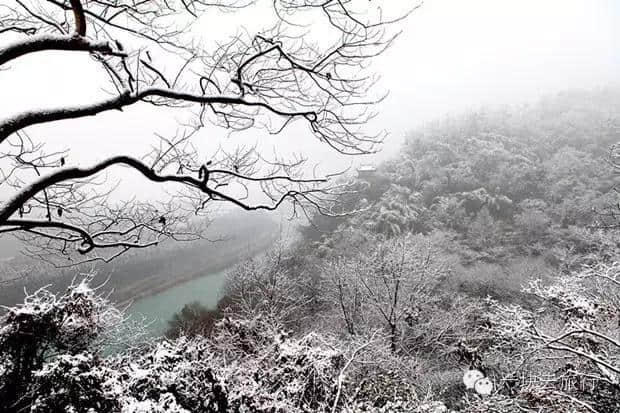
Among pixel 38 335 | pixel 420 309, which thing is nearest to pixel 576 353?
pixel 38 335

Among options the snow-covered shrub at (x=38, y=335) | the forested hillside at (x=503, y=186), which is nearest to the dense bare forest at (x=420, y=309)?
the snow-covered shrub at (x=38, y=335)

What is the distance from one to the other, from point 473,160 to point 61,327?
33.3m

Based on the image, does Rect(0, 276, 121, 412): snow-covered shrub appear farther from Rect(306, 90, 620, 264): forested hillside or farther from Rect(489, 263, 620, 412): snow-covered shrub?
Rect(306, 90, 620, 264): forested hillside

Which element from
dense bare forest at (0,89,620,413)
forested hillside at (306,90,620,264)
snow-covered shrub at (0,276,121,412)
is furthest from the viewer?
forested hillside at (306,90,620,264)

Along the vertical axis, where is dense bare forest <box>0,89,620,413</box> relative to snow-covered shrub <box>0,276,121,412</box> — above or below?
below

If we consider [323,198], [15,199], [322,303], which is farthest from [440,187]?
[15,199]

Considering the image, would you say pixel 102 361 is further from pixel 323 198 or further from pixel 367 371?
pixel 367 371

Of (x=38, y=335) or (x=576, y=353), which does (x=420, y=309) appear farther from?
(x=38, y=335)

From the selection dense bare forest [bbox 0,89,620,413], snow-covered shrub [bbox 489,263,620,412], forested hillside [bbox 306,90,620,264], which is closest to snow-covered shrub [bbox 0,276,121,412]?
dense bare forest [bbox 0,89,620,413]

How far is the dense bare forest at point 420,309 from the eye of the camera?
481 centimetres

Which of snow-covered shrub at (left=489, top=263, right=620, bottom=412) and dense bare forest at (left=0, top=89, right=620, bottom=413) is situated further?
snow-covered shrub at (left=489, top=263, right=620, bottom=412)

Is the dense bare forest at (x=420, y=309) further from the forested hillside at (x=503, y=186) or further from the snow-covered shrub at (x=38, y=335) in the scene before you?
the forested hillside at (x=503, y=186)

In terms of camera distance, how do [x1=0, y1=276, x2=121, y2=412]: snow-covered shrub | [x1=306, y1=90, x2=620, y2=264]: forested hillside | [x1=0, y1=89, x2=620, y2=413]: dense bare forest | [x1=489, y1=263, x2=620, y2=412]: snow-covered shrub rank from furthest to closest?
1. [x1=306, y1=90, x2=620, y2=264]: forested hillside
2. [x1=489, y1=263, x2=620, y2=412]: snow-covered shrub
3. [x1=0, y1=89, x2=620, y2=413]: dense bare forest
4. [x1=0, y1=276, x2=121, y2=412]: snow-covered shrub

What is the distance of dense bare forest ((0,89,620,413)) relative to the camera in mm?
4809
